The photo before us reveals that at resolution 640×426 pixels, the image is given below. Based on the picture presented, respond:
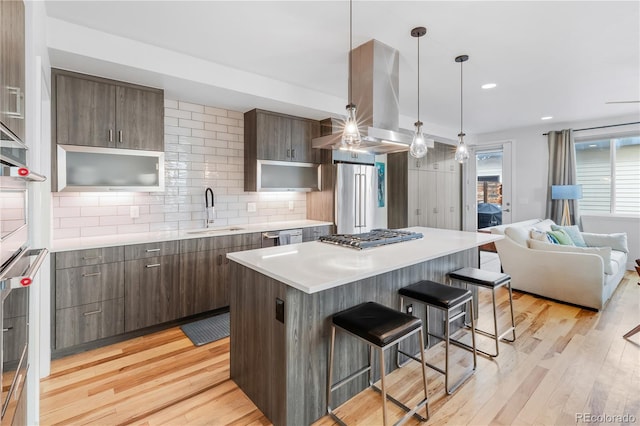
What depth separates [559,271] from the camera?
3648mm

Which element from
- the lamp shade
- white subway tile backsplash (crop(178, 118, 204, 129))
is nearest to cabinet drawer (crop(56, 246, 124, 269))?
white subway tile backsplash (crop(178, 118, 204, 129))

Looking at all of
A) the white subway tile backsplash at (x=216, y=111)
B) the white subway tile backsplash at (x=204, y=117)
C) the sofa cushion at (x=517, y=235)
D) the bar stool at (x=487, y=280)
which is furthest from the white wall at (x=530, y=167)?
the white subway tile backsplash at (x=204, y=117)

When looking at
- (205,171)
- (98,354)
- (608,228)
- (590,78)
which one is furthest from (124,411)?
(608,228)

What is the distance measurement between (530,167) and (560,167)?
21.3 inches

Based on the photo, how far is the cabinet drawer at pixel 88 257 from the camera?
8.13 feet

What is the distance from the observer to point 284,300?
1.68m

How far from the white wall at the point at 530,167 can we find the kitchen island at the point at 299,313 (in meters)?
4.96

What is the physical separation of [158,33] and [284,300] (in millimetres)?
2398

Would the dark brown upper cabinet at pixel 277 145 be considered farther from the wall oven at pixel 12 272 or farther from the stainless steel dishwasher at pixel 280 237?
the wall oven at pixel 12 272

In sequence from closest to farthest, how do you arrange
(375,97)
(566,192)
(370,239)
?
(370,239) < (375,97) < (566,192)

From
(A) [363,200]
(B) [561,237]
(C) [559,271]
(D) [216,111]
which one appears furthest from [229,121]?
(B) [561,237]

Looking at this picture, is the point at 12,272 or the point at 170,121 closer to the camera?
the point at 12,272

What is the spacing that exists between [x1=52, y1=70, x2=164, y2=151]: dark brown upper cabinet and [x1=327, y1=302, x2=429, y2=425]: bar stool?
2.53 meters

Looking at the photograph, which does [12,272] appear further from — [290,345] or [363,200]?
[363,200]
